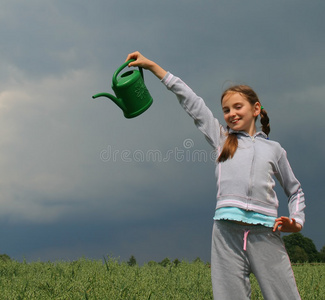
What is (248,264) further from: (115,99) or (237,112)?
(115,99)

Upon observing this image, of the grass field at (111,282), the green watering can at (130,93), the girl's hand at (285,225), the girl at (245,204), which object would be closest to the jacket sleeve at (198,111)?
the girl at (245,204)

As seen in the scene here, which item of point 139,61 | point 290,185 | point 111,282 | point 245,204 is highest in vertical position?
point 139,61

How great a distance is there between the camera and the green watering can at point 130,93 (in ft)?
9.31

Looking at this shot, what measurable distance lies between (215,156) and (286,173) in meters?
0.45

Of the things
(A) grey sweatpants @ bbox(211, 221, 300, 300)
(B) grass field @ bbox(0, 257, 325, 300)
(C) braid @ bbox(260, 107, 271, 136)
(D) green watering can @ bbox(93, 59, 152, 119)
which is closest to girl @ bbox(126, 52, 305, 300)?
(A) grey sweatpants @ bbox(211, 221, 300, 300)

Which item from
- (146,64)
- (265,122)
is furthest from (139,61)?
(265,122)

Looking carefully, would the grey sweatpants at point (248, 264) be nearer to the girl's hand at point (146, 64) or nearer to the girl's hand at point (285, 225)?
the girl's hand at point (285, 225)

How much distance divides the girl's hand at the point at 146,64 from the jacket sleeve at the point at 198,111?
8cm

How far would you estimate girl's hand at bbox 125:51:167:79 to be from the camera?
266 centimetres

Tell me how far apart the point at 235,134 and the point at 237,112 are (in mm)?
137

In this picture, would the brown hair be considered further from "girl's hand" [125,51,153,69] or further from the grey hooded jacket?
"girl's hand" [125,51,153,69]

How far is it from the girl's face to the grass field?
168 cm

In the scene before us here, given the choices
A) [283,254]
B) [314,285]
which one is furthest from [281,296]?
[314,285]

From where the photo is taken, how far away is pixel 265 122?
2717 mm
